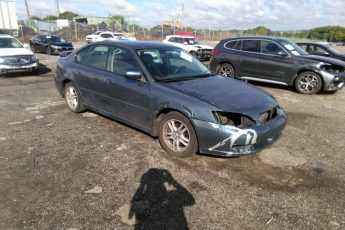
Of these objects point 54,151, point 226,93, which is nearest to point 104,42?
point 54,151

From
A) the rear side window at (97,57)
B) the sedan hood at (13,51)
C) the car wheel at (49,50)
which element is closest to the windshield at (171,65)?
the rear side window at (97,57)

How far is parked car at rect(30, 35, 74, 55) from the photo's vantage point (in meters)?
21.0

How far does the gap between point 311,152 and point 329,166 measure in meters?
0.50

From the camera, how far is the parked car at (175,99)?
409 centimetres

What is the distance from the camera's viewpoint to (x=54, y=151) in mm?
4684

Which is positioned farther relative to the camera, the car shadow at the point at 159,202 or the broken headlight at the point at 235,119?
the broken headlight at the point at 235,119

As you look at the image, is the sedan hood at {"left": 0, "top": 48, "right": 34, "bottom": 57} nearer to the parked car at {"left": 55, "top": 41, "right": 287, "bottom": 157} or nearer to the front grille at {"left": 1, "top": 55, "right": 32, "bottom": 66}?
the front grille at {"left": 1, "top": 55, "right": 32, "bottom": 66}

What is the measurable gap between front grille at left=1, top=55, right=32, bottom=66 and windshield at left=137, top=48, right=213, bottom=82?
26.2 ft

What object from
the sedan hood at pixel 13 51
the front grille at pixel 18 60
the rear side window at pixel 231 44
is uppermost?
the rear side window at pixel 231 44

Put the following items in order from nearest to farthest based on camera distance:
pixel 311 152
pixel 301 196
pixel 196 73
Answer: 1. pixel 301 196
2. pixel 311 152
3. pixel 196 73

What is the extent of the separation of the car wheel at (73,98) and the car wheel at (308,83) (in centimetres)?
649

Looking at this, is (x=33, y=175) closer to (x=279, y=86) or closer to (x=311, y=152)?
(x=311, y=152)

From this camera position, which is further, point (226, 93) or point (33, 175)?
point (226, 93)

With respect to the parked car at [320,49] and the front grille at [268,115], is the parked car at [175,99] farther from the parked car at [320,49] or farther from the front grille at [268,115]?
the parked car at [320,49]
